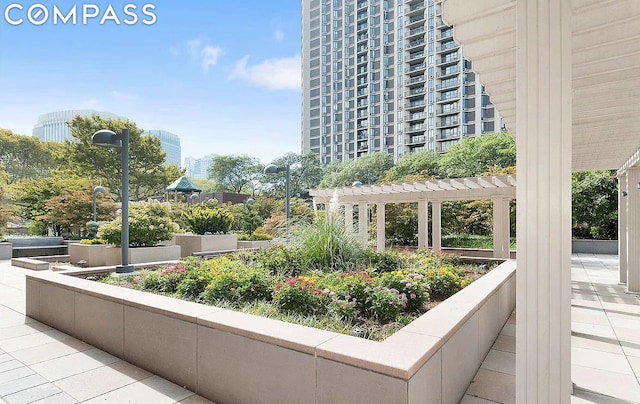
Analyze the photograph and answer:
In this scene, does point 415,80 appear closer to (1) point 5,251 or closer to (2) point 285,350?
(1) point 5,251

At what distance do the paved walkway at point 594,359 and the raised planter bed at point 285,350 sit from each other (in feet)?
0.42

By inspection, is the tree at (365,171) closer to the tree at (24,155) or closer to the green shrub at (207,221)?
the tree at (24,155)

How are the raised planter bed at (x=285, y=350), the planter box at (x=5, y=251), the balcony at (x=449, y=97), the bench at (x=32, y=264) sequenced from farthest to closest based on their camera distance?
1. the balcony at (x=449, y=97)
2. the planter box at (x=5, y=251)
3. the bench at (x=32, y=264)
4. the raised planter bed at (x=285, y=350)

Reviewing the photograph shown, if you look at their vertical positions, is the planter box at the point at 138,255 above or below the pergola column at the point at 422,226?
below

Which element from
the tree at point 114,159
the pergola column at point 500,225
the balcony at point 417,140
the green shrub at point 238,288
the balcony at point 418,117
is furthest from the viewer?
the balcony at point 418,117

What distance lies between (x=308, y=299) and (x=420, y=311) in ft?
3.41

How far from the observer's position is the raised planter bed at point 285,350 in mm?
1947

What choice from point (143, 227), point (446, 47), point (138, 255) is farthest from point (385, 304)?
point (446, 47)

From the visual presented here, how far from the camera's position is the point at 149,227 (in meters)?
8.69

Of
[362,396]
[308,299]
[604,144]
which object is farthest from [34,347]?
[604,144]

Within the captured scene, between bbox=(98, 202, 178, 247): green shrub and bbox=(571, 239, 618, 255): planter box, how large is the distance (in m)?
15.9

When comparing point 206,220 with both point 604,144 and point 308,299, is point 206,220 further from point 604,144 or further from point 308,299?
point 604,144

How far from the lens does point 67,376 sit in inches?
116

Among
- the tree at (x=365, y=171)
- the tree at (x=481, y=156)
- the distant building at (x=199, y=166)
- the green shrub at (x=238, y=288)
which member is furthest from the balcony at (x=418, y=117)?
the distant building at (x=199, y=166)
